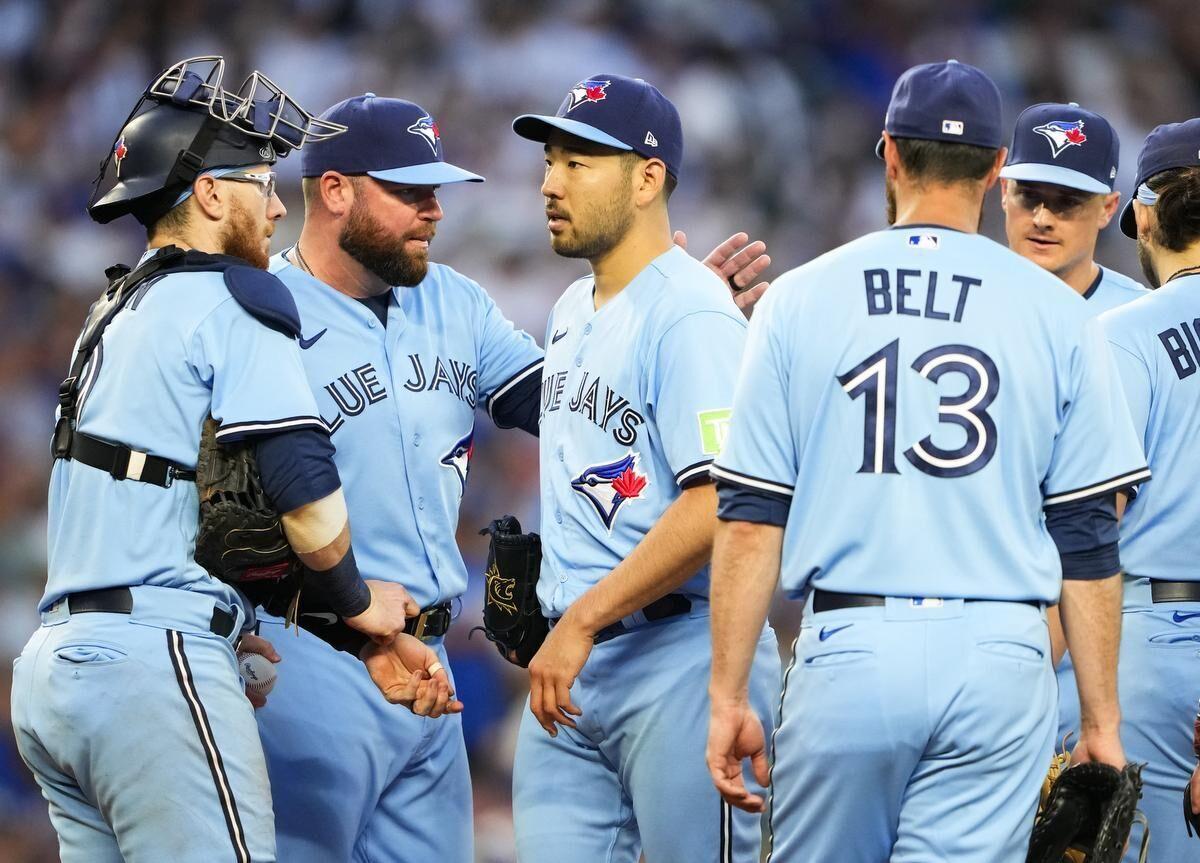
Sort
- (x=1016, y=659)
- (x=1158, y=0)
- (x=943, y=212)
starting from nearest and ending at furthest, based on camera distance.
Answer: (x=1016, y=659) → (x=943, y=212) → (x=1158, y=0)

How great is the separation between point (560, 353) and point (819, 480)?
109 cm

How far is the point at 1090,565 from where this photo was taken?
9.66ft

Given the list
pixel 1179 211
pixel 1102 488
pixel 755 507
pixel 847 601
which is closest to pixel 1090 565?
pixel 1102 488

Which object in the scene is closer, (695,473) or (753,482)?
(753,482)

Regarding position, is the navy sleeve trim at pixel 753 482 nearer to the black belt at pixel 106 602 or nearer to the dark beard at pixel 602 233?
the dark beard at pixel 602 233

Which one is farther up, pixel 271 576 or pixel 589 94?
pixel 589 94

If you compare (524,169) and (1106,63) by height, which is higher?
(1106,63)

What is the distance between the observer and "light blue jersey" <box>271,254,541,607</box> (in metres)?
3.96

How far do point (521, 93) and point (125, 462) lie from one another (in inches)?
208

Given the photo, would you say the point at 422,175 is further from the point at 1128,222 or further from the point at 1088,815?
the point at 1088,815

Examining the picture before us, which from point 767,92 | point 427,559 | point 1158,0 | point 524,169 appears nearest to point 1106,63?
point 1158,0

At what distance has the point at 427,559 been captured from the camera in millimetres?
4039

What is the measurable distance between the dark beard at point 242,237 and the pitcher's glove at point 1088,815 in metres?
2.14

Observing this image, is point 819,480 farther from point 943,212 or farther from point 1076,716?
point 1076,716
